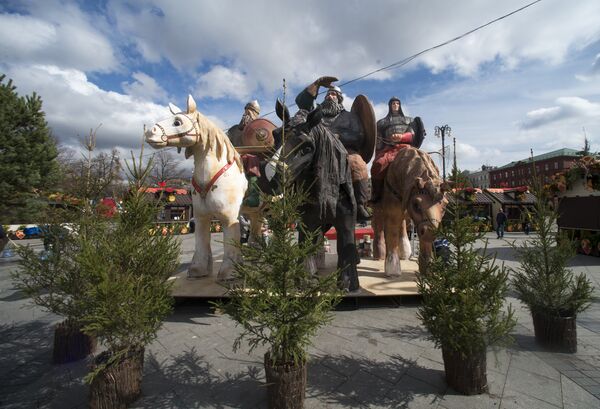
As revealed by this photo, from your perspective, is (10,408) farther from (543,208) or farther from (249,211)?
(543,208)

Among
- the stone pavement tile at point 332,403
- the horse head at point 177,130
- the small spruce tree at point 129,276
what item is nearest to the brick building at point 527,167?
the horse head at point 177,130

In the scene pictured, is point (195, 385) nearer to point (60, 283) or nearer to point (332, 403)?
point (332, 403)

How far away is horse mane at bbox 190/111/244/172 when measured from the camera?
4438mm

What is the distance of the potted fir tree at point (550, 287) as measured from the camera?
3096 mm

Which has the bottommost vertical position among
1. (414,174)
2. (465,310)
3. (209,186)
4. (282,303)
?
(465,310)

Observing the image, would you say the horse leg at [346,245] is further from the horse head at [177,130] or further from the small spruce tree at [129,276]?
the horse head at [177,130]

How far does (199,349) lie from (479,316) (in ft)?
9.51

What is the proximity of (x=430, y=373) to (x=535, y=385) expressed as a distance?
0.85 metres

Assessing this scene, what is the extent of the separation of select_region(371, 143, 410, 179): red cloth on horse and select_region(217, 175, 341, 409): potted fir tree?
142 inches

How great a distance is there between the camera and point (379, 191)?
5699 millimetres

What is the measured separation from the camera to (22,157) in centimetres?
1206

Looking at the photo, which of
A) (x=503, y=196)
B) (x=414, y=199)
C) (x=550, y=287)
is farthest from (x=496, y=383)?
(x=503, y=196)

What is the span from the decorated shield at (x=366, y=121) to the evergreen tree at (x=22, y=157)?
531 inches

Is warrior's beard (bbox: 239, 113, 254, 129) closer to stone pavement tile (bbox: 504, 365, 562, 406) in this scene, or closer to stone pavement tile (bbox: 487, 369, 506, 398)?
stone pavement tile (bbox: 487, 369, 506, 398)
